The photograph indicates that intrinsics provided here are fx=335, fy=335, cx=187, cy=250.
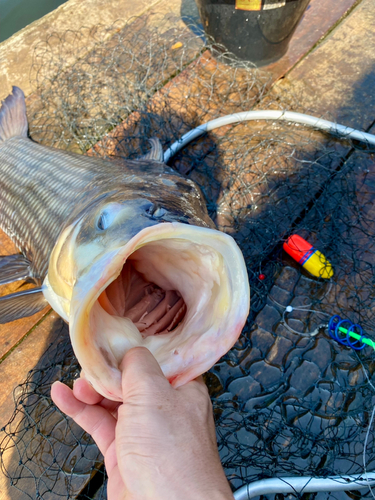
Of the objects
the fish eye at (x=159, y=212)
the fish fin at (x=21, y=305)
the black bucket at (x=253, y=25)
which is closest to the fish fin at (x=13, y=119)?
the fish fin at (x=21, y=305)

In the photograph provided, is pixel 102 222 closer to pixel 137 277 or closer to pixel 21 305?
pixel 137 277

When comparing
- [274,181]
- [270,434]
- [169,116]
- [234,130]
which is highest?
[169,116]

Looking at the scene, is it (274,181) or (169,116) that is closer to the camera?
(274,181)

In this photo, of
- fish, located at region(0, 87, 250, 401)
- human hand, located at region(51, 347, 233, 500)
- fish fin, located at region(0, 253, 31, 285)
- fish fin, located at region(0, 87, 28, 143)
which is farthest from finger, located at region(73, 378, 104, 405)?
fish fin, located at region(0, 87, 28, 143)

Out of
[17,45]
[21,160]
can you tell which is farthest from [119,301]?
[17,45]

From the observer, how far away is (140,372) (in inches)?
47.2

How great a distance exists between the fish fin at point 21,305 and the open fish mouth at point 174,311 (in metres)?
0.96

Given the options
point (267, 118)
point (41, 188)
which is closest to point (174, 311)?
point (41, 188)

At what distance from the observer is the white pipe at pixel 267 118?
296 centimetres

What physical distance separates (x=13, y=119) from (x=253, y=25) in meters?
2.48

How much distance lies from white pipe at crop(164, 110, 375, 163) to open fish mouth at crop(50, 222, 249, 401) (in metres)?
1.77

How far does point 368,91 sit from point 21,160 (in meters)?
3.36

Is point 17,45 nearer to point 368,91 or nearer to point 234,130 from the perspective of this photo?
point 234,130

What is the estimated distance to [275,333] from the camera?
2.38 m
